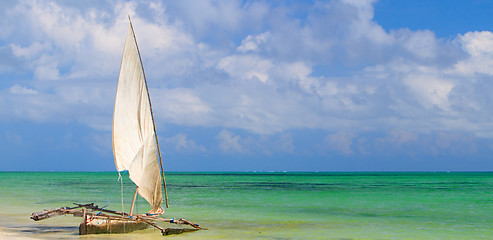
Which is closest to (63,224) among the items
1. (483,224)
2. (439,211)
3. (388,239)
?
(388,239)

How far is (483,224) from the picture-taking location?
87.7 feet

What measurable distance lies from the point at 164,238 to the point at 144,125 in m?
4.23

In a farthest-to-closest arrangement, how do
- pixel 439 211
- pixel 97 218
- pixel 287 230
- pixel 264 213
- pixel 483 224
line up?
pixel 439 211
pixel 264 213
pixel 483 224
pixel 287 230
pixel 97 218

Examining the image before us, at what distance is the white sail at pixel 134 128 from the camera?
19.4 metres

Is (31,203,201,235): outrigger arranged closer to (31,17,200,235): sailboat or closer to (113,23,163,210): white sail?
(31,17,200,235): sailboat

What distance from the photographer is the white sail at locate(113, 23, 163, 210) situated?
1944cm

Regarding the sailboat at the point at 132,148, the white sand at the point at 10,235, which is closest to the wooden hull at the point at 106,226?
the sailboat at the point at 132,148

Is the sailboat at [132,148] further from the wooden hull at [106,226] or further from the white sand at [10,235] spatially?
the white sand at [10,235]

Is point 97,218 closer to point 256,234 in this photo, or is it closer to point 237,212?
point 256,234

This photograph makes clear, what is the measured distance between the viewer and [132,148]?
19812mm

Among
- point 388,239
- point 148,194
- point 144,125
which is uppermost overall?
point 144,125

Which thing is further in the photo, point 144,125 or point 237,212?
point 237,212

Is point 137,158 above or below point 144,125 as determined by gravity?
below

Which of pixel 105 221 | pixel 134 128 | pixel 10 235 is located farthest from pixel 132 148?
pixel 10 235
